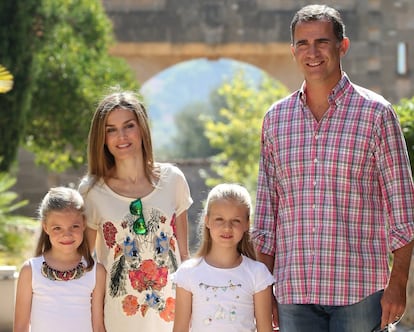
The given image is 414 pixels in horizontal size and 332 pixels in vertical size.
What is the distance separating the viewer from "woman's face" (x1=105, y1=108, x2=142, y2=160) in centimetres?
439

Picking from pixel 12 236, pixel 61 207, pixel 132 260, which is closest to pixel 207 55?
pixel 12 236

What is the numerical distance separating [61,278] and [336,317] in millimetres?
1145

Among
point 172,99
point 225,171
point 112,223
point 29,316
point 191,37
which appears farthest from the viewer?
point 172,99

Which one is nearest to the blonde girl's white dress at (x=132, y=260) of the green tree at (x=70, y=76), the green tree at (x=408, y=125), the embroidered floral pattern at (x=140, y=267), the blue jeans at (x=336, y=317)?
the embroidered floral pattern at (x=140, y=267)

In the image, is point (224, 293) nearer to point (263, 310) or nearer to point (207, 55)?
point (263, 310)

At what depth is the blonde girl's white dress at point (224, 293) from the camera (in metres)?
3.87

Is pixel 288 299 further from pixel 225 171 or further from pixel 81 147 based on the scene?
pixel 225 171

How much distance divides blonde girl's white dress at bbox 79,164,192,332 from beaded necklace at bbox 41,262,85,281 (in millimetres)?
192

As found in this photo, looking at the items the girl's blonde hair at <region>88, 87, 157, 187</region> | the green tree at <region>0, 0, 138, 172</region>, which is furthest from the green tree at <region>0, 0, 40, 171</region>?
the girl's blonde hair at <region>88, 87, 157, 187</region>

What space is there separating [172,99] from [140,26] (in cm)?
8756

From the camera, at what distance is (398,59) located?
61.1 ft

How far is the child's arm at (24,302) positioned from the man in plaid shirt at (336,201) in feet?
3.29

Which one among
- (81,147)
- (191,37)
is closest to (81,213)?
(81,147)

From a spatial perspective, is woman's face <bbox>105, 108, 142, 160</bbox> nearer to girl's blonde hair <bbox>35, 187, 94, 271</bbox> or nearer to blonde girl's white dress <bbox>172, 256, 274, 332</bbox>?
girl's blonde hair <bbox>35, 187, 94, 271</bbox>
